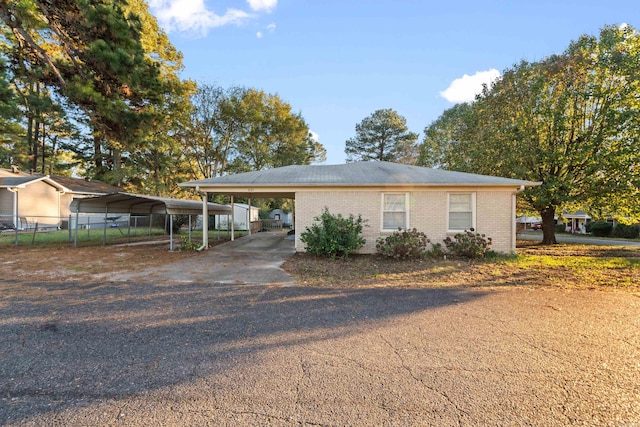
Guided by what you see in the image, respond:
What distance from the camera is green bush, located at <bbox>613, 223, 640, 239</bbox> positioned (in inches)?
916

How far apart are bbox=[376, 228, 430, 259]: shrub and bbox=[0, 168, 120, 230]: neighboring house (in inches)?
712

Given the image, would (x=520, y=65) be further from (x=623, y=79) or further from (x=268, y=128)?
(x=268, y=128)

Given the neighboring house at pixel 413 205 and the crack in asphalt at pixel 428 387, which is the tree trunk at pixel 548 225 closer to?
the neighboring house at pixel 413 205

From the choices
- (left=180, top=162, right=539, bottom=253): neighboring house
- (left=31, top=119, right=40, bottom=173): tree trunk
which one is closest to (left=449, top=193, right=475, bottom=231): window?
(left=180, top=162, right=539, bottom=253): neighboring house

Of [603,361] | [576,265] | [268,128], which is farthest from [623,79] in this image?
[268,128]

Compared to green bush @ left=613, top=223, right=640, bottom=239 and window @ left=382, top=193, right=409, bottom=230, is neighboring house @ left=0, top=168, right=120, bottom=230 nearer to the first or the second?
window @ left=382, top=193, right=409, bottom=230

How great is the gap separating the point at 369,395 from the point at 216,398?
1.21 m

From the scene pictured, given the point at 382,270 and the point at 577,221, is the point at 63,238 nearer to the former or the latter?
the point at 382,270

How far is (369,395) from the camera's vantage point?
7.93ft

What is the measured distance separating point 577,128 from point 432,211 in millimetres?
8546

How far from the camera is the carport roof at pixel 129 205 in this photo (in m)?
10.8

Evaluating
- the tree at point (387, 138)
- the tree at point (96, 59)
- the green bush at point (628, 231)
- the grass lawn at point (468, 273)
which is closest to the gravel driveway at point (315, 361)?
the grass lawn at point (468, 273)

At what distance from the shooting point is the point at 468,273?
7398 mm

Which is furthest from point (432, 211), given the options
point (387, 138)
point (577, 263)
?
point (387, 138)
